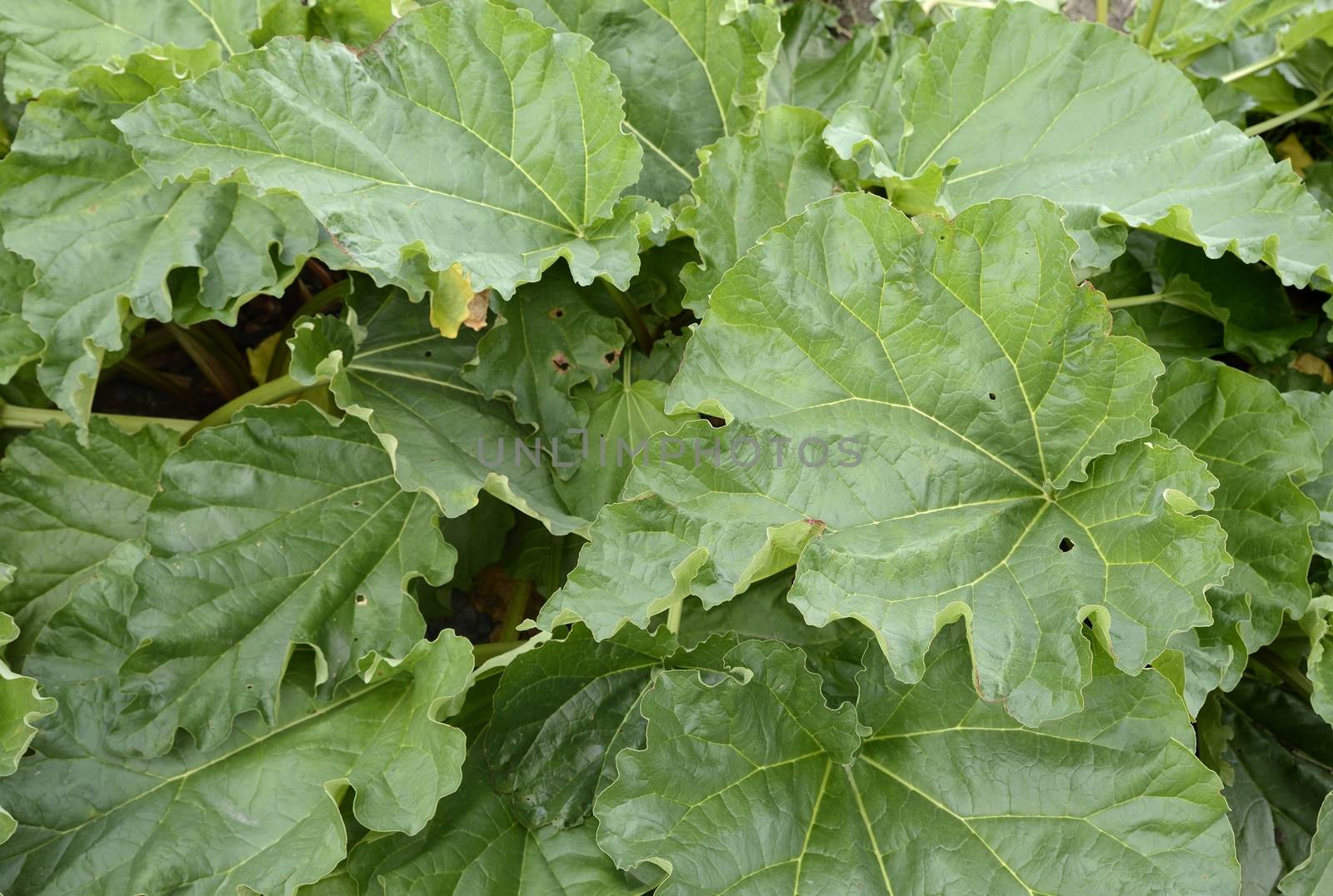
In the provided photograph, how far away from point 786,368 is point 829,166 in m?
0.49

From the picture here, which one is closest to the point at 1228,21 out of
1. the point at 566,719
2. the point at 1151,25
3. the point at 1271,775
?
the point at 1151,25

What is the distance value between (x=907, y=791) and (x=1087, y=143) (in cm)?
105

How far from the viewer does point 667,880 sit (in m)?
1.39

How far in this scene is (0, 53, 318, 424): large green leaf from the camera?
169 cm

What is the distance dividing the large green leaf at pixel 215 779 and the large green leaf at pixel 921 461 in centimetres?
34

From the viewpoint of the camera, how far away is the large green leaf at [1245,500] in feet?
5.09

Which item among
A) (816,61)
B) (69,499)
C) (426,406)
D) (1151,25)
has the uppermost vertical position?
(1151,25)

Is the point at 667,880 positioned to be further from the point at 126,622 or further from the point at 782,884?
the point at 126,622

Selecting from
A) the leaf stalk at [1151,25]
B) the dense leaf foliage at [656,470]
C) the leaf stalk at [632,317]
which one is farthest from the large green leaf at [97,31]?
the leaf stalk at [1151,25]

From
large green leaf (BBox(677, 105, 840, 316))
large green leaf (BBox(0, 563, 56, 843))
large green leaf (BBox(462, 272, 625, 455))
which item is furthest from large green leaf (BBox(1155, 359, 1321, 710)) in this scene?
large green leaf (BBox(0, 563, 56, 843))

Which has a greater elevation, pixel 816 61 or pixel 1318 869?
pixel 816 61

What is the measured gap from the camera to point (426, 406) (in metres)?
1.79

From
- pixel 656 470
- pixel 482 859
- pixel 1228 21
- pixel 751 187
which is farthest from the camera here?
pixel 1228 21

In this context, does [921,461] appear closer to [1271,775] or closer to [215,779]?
[1271,775]
